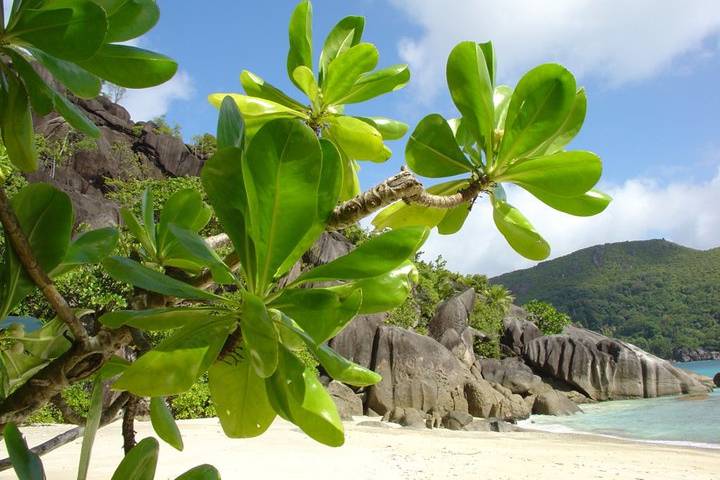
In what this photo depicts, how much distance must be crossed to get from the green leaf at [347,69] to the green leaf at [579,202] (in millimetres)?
387

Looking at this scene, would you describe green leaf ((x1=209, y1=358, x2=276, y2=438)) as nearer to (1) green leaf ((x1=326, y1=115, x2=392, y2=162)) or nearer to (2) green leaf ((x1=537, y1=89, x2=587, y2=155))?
(1) green leaf ((x1=326, y1=115, x2=392, y2=162))

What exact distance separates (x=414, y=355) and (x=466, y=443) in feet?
19.7

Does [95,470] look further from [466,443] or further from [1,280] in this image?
[466,443]

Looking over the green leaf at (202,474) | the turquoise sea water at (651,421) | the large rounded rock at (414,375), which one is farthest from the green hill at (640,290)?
the green leaf at (202,474)

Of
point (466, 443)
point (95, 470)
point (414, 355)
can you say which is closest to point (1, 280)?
point (95, 470)

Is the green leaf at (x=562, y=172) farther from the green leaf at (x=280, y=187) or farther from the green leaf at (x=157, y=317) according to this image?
the green leaf at (x=157, y=317)

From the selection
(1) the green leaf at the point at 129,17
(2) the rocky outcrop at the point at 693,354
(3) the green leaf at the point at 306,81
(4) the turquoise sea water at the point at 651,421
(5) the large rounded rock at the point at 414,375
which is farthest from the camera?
(2) the rocky outcrop at the point at 693,354

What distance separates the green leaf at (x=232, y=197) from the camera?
1.95ft

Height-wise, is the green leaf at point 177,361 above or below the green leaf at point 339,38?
below

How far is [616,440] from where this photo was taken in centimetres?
1334

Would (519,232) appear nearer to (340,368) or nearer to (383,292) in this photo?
(383,292)

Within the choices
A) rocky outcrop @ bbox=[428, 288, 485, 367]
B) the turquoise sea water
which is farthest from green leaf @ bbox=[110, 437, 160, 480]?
rocky outcrop @ bbox=[428, 288, 485, 367]

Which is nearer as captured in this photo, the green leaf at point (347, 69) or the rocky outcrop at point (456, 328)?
the green leaf at point (347, 69)

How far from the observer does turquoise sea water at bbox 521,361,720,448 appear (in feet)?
48.3
